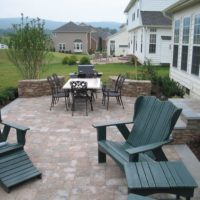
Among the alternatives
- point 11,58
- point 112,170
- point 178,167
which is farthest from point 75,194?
point 11,58

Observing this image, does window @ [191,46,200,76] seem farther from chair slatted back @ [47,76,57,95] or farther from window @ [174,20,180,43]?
chair slatted back @ [47,76,57,95]

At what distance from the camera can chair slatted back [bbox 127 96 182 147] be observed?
408 cm

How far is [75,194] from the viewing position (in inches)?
149

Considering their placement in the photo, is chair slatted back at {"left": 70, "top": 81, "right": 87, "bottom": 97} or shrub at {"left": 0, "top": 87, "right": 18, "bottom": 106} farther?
shrub at {"left": 0, "top": 87, "right": 18, "bottom": 106}

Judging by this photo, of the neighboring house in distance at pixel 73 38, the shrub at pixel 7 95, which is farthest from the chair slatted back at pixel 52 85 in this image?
the neighboring house in distance at pixel 73 38

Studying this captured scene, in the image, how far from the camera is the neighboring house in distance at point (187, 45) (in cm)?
891

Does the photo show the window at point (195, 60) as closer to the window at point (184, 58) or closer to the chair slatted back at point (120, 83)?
the window at point (184, 58)

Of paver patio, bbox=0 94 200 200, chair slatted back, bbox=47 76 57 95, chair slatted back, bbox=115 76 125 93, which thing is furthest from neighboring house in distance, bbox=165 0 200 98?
chair slatted back, bbox=47 76 57 95

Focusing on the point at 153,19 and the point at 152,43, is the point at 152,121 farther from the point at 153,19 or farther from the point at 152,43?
the point at 153,19

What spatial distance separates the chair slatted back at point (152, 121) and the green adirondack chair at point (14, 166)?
163 cm

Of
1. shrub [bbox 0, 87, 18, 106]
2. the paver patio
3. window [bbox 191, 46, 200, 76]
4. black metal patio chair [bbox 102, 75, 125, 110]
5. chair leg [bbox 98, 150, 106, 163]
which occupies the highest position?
window [bbox 191, 46, 200, 76]

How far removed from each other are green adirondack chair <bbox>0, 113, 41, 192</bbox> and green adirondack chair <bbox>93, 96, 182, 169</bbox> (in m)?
1.12

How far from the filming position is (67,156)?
197 inches

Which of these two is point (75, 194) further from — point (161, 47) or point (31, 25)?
point (161, 47)
